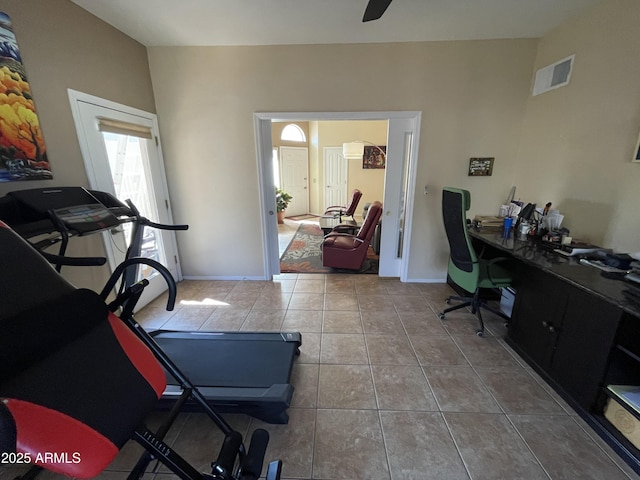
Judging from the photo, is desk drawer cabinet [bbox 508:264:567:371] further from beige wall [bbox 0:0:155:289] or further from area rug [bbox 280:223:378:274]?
beige wall [bbox 0:0:155:289]

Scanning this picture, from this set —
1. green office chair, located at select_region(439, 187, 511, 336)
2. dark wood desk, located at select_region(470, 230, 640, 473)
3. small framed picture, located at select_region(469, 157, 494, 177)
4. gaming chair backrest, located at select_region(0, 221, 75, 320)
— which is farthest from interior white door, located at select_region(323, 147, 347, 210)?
gaming chair backrest, located at select_region(0, 221, 75, 320)

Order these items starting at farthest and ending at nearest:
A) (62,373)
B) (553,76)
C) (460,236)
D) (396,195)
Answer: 1. (396,195)
2. (553,76)
3. (460,236)
4. (62,373)

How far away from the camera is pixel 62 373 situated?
85 centimetres

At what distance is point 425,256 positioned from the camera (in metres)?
→ 3.32

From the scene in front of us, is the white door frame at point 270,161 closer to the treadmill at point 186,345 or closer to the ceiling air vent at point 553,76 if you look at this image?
the ceiling air vent at point 553,76

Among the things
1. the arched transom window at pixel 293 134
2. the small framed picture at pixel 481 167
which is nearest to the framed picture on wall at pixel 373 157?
the arched transom window at pixel 293 134

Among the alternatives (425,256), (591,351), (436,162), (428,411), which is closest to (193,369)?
(428,411)

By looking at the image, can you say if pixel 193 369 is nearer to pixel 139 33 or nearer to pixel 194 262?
pixel 194 262

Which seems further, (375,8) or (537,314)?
(537,314)

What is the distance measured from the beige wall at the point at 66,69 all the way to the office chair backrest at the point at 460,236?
309cm

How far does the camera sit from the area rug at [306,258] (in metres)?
3.85

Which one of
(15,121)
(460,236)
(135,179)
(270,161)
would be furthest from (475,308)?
(15,121)

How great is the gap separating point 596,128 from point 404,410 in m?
2.64

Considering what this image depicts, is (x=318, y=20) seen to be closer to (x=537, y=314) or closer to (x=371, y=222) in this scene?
(x=371, y=222)
